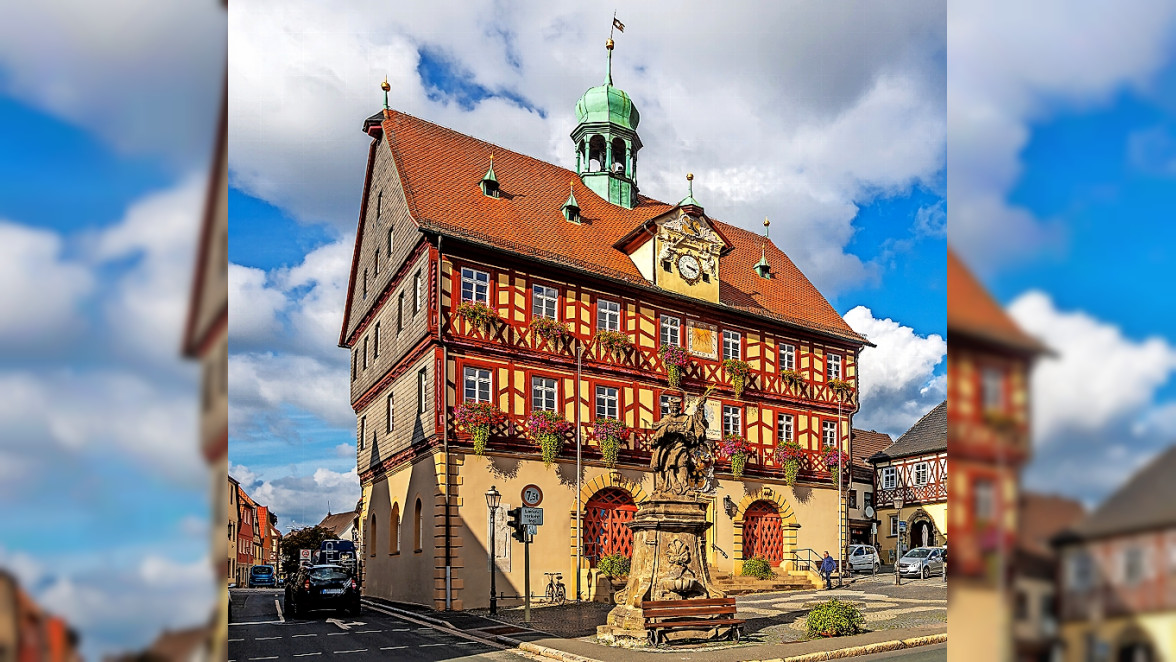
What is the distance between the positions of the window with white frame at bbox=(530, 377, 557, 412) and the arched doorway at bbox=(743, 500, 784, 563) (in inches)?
324

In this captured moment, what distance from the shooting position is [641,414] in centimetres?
2586

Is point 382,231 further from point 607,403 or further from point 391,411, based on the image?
point 607,403

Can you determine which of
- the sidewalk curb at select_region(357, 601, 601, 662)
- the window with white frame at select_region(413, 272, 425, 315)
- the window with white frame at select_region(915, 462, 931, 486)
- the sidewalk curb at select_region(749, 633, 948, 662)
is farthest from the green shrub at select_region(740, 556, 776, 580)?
the window with white frame at select_region(915, 462, 931, 486)

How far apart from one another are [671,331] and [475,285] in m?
7.15

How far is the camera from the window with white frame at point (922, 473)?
129ft

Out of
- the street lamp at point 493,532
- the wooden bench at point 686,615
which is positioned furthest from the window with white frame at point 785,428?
the wooden bench at point 686,615

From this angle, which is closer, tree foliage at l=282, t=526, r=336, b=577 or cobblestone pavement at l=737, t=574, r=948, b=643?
cobblestone pavement at l=737, t=574, r=948, b=643

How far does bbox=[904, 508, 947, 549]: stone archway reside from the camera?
38000mm

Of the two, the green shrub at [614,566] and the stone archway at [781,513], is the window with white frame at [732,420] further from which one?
the green shrub at [614,566]
